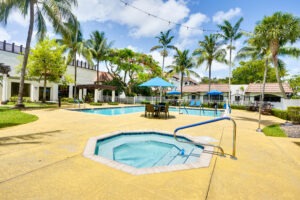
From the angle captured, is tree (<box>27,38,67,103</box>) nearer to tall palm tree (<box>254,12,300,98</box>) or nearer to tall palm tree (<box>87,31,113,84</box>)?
tall palm tree (<box>87,31,113,84</box>)

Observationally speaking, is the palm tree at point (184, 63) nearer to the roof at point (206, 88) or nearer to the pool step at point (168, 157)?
the roof at point (206, 88)

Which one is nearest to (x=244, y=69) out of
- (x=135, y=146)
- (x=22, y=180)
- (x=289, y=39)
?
(x=289, y=39)

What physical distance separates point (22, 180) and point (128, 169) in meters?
1.78

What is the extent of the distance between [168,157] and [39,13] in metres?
15.7

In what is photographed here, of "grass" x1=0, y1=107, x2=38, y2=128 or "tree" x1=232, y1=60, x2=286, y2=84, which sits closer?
"grass" x1=0, y1=107, x2=38, y2=128

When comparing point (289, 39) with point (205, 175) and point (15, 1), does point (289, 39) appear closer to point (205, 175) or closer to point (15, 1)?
point (205, 175)

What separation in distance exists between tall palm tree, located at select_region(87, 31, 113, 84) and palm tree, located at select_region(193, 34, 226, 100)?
1465 centimetres

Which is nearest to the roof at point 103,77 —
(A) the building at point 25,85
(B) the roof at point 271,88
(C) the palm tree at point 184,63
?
(A) the building at point 25,85

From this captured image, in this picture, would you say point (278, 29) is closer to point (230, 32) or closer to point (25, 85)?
point (230, 32)

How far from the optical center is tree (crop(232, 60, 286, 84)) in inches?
1434

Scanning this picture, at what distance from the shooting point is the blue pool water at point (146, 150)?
4.64m

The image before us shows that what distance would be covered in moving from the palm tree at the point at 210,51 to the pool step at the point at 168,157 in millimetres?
21860

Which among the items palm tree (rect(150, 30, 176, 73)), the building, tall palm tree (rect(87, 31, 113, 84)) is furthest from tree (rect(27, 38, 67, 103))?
palm tree (rect(150, 30, 176, 73))

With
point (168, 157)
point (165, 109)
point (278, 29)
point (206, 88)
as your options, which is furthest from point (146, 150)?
point (206, 88)
